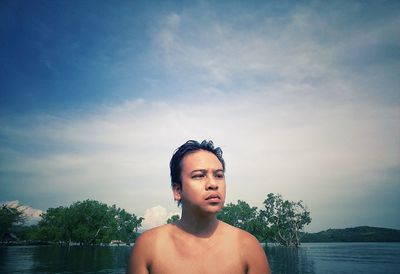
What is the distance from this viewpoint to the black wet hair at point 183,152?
3281 millimetres

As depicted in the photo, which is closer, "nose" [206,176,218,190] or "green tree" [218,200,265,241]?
"nose" [206,176,218,190]

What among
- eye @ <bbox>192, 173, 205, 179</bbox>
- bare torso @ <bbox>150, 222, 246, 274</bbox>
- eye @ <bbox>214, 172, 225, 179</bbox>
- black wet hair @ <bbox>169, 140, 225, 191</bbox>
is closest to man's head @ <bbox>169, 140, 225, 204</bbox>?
black wet hair @ <bbox>169, 140, 225, 191</bbox>

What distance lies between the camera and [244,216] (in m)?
115

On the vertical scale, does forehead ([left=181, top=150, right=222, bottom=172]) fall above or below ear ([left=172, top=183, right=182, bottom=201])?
above

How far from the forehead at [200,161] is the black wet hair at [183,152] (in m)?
0.08

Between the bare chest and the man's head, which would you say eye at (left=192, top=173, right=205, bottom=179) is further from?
the bare chest

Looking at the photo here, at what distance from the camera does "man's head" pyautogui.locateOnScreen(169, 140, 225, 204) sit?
328 centimetres

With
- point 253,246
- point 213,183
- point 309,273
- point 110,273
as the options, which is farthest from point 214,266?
point 309,273

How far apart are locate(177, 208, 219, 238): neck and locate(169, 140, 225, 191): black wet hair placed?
0.41 m

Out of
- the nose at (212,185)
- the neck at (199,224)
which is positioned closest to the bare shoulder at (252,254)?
the neck at (199,224)

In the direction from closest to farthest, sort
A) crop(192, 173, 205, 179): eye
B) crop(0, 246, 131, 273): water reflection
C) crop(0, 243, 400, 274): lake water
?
crop(192, 173, 205, 179): eye < crop(0, 246, 131, 273): water reflection < crop(0, 243, 400, 274): lake water

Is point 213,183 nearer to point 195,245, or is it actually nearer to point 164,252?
point 195,245

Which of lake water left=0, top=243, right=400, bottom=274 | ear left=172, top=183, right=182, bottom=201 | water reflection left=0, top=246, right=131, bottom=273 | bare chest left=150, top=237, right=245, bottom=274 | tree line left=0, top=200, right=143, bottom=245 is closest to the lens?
bare chest left=150, top=237, right=245, bottom=274

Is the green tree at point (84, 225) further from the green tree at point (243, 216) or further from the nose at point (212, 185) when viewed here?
the nose at point (212, 185)
